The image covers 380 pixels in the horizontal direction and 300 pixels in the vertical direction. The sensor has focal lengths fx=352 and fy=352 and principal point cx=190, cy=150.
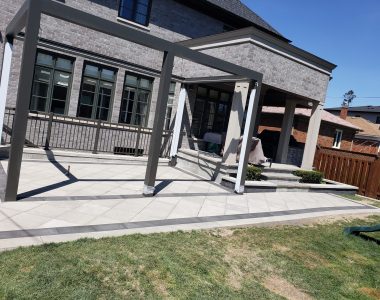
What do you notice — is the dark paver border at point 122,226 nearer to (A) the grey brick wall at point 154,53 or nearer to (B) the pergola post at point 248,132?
(B) the pergola post at point 248,132

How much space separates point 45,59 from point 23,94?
19.9 ft

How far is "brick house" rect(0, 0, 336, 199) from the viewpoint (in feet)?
36.3

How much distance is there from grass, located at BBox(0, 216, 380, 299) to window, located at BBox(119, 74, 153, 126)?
8.06 meters

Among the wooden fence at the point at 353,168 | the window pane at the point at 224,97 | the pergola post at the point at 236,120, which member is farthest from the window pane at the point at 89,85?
the wooden fence at the point at 353,168

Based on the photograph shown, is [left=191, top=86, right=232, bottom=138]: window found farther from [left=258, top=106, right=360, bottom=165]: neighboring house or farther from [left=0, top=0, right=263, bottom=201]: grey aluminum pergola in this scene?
[left=0, top=0, right=263, bottom=201]: grey aluminum pergola

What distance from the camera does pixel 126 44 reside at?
42.2 ft

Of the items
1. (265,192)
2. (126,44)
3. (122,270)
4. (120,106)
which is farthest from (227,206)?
(126,44)

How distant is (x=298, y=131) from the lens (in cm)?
2416

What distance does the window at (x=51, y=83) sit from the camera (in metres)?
11.4

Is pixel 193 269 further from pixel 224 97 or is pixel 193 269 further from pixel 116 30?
pixel 224 97

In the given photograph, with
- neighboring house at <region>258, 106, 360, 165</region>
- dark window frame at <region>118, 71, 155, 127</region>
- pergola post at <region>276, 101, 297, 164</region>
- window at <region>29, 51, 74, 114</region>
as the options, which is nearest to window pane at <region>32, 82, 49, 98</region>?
window at <region>29, 51, 74, 114</region>

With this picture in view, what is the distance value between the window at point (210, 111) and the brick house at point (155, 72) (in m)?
0.04

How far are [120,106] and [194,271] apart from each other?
953cm

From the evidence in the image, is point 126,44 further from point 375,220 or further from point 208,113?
point 375,220
